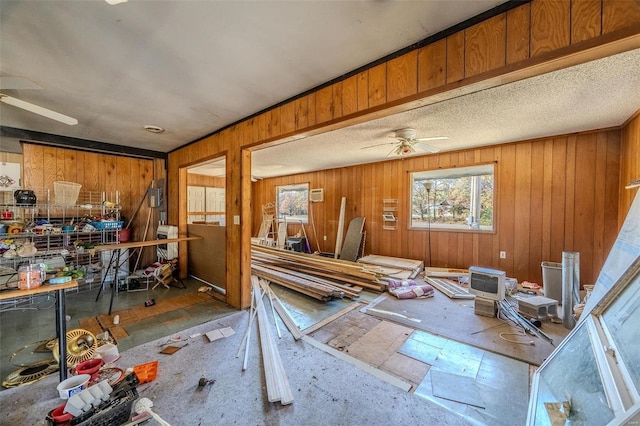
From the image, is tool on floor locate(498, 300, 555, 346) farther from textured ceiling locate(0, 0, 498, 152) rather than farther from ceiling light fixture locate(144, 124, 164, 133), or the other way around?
ceiling light fixture locate(144, 124, 164, 133)

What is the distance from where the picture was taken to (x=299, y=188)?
7375 millimetres

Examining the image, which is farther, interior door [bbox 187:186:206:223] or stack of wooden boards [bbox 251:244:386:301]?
interior door [bbox 187:186:206:223]

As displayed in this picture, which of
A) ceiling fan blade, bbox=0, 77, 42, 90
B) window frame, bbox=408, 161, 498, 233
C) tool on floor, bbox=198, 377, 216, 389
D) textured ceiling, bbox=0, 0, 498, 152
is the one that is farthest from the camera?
window frame, bbox=408, 161, 498, 233

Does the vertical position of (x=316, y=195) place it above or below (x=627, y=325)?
above

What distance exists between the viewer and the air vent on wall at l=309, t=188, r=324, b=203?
6.71 m

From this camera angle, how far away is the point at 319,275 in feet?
14.4

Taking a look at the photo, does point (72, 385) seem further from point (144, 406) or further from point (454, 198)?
point (454, 198)

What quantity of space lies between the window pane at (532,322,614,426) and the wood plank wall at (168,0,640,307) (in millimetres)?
1570

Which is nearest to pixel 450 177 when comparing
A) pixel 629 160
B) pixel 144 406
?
pixel 629 160

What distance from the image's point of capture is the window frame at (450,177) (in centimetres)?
428

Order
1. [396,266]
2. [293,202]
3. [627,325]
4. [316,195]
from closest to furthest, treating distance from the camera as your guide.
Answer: [627,325], [396,266], [316,195], [293,202]

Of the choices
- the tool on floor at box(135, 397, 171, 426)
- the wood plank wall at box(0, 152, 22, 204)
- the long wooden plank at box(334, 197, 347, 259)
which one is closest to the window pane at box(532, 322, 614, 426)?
the tool on floor at box(135, 397, 171, 426)

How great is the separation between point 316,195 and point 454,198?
3.41 meters

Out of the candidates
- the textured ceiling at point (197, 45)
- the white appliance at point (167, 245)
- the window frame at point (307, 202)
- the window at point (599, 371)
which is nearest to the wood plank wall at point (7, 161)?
the textured ceiling at point (197, 45)
